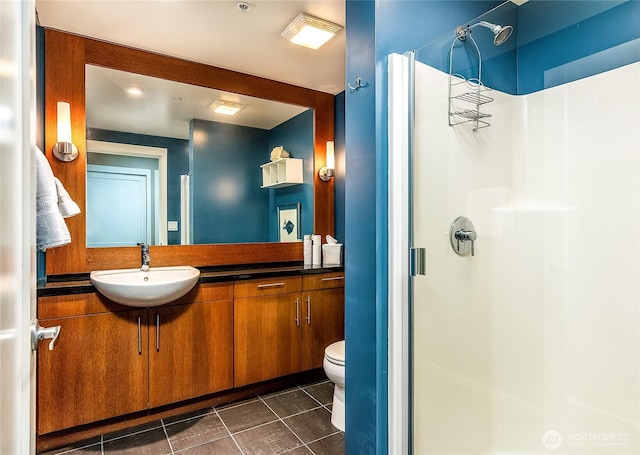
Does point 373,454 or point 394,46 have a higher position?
point 394,46

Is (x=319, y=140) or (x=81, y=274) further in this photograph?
(x=319, y=140)

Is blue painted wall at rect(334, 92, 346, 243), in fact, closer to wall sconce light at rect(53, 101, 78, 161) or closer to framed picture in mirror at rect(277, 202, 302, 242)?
framed picture in mirror at rect(277, 202, 302, 242)

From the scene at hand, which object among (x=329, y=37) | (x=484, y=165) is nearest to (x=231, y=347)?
(x=484, y=165)

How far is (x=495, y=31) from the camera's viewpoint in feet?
5.36

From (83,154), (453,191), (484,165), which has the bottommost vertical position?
(453,191)

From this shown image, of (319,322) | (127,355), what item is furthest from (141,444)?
(319,322)

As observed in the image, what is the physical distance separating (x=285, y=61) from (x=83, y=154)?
4.61 feet

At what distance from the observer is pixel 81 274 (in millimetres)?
2232

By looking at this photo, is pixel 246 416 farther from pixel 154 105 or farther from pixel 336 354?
pixel 154 105

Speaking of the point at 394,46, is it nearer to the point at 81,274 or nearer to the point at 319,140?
the point at 319,140

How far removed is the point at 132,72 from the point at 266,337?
1.92 meters

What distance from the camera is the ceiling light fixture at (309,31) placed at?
6.65ft

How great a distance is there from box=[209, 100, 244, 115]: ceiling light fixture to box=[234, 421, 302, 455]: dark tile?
2111mm

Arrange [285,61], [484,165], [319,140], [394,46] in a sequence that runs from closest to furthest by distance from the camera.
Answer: [394,46] < [484,165] < [285,61] < [319,140]
